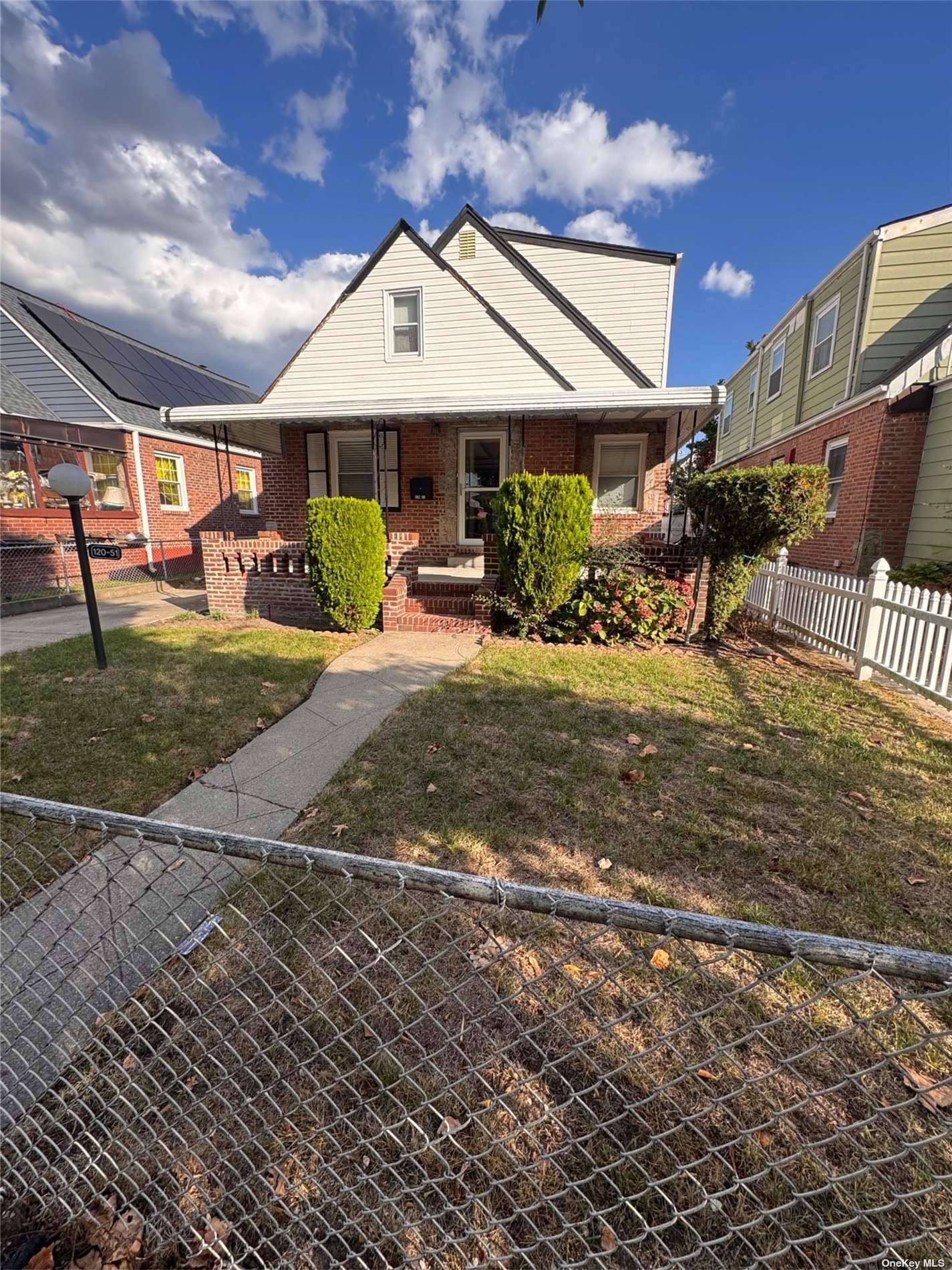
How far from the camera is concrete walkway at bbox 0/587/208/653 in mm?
7492

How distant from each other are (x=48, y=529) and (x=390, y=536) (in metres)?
9.02

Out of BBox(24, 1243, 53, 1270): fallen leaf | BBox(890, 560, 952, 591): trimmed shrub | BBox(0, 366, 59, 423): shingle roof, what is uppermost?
BBox(0, 366, 59, 423): shingle roof

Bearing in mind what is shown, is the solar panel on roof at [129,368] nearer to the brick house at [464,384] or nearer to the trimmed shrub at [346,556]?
the brick house at [464,384]

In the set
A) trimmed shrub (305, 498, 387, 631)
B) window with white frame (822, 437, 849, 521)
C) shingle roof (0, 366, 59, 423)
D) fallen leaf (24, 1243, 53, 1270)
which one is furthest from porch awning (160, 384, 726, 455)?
fallen leaf (24, 1243, 53, 1270)

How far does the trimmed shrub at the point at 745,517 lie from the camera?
20.6 ft

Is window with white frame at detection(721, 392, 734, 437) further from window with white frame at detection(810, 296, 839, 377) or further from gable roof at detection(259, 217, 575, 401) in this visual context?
gable roof at detection(259, 217, 575, 401)

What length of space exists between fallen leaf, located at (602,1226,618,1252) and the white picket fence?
5.20m

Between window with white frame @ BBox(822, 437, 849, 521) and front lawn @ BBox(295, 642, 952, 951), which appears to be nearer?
front lawn @ BBox(295, 642, 952, 951)

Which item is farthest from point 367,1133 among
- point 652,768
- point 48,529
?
point 48,529

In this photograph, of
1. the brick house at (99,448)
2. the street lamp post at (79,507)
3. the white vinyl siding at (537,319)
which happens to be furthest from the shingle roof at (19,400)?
the white vinyl siding at (537,319)

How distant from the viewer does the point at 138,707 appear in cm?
477

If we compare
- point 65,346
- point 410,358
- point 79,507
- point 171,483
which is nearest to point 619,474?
point 410,358

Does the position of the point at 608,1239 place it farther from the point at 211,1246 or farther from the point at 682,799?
the point at 682,799

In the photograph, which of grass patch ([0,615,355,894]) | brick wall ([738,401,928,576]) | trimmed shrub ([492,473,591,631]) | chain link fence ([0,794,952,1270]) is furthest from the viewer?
brick wall ([738,401,928,576])
